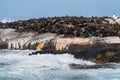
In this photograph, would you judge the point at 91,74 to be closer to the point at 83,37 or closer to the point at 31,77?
the point at 31,77

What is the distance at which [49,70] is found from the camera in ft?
89.7

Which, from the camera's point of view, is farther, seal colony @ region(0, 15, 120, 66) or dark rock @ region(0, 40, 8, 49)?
dark rock @ region(0, 40, 8, 49)

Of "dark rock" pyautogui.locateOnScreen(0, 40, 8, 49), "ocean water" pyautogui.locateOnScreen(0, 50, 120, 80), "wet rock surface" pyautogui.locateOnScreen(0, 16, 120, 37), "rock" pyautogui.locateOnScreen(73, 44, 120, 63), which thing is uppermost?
"wet rock surface" pyautogui.locateOnScreen(0, 16, 120, 37)

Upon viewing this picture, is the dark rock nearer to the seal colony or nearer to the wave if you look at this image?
the seal colony

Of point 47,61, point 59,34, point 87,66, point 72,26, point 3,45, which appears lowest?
point 87,66

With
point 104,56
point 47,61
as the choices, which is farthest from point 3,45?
point 104,56

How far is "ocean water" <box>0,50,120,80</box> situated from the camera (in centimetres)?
2447

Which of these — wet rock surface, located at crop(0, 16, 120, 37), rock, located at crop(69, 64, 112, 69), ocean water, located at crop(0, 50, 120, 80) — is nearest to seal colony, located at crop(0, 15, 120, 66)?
wet rock surface, located at crop(0, 16, 120, 37)

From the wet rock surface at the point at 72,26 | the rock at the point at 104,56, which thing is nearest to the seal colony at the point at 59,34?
the wet rock surface at the point at 72,26

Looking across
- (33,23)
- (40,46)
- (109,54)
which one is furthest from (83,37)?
(109,54)

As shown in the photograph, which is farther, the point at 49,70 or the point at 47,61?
the point at 47,61

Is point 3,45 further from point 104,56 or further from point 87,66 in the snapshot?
point 87,66

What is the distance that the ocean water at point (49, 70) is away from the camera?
24.5 meters

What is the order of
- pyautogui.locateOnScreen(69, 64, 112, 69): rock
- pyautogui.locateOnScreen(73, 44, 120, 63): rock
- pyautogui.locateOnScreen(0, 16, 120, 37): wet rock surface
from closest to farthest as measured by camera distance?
pyautogui.locateOnScreen(69, 64, 112, 69): rock < pyautogui.locateOnScreen(73, 44, 120, 63): rock < pyautogui.locateOnScreen(0, 16, 120, 37): wet rock surface
